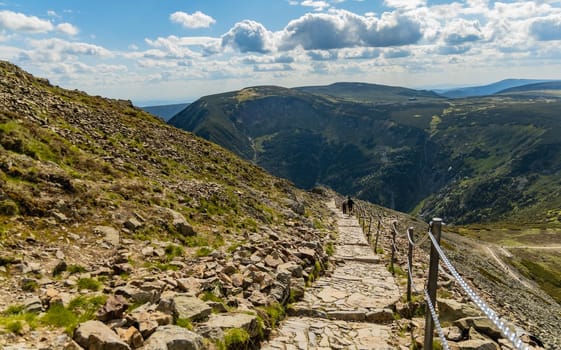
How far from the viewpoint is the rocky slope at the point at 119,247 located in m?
8.19

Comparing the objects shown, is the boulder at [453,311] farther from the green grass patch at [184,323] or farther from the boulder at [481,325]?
the green grass patch at [184,323]

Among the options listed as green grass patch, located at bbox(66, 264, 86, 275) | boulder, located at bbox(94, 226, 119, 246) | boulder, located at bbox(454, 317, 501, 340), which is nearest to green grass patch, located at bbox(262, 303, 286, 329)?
boulder, located at bbox(454, 317, 501, 340)

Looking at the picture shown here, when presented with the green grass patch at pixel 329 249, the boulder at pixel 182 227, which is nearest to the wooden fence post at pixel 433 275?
the boulder at pixel 182 227

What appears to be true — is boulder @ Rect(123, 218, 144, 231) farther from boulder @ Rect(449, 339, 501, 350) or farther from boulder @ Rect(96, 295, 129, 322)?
boulder @ Rect(449, 339, 501, 350)

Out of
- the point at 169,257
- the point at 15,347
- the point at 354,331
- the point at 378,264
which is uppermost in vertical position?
the point at 15,347

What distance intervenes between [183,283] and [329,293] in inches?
220

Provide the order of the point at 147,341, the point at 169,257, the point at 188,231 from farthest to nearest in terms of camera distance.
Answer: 1. the point at 188,231
2. the point at 169,257
3. the point at 147,341

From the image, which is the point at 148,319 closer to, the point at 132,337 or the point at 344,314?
the point at 132,337

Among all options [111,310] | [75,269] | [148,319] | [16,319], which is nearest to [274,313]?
[148,319]

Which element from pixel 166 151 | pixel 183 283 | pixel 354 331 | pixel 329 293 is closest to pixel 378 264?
pixel 329 293

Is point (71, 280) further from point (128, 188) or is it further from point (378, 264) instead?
point (378, 264)

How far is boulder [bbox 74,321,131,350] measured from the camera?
687cm

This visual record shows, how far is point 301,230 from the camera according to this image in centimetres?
2594

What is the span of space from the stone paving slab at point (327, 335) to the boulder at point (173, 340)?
2327mm
